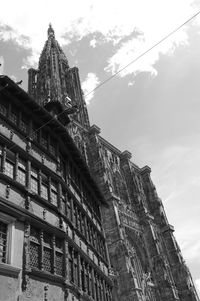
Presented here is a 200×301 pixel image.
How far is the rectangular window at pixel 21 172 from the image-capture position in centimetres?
1264

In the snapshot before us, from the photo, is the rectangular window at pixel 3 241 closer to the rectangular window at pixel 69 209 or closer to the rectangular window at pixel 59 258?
the rectangular window at pixel 59 258

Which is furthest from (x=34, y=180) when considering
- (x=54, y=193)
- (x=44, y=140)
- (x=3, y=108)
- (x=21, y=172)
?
(x=3, y=108)

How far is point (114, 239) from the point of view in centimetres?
3228

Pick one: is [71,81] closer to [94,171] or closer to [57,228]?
[94,171]

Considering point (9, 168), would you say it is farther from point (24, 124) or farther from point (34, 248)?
point (34, 248)

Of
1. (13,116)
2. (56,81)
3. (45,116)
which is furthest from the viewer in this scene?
(56,81)

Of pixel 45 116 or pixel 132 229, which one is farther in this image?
pixel 132 229

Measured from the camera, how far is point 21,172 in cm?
1295

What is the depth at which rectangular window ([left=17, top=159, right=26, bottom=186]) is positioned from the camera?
498 inches

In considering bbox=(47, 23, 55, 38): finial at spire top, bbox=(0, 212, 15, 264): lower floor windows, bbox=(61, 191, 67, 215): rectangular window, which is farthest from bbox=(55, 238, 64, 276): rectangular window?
bbox=(47, 23, 55, 38): finial at spire top

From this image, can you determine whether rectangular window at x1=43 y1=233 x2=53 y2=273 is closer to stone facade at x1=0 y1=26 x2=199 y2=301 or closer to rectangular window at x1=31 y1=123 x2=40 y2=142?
stone facade at x1=0 y1=26 x2=199 y2=301

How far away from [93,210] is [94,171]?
17393mm

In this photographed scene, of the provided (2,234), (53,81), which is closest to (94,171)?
(53,81)

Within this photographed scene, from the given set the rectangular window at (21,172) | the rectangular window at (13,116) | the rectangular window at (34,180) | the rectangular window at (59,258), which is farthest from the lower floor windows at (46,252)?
the rectangular window at (13,116)
